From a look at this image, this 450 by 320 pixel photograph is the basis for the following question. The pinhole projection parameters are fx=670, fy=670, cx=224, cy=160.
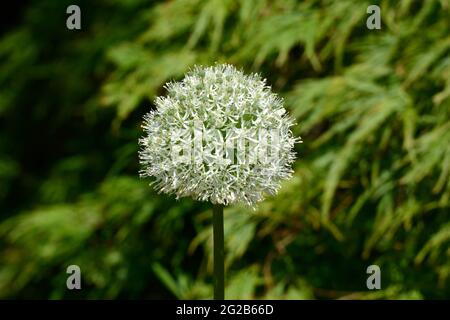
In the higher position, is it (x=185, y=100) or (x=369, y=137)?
(x=369, y=137)

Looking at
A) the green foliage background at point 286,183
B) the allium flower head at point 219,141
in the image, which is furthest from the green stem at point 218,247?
the green foliage background at point 286,183

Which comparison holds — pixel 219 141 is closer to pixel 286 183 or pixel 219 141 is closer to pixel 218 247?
pixel 218 247

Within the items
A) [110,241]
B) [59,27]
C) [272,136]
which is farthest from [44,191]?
[272,136]

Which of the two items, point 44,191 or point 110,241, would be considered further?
point 44,191

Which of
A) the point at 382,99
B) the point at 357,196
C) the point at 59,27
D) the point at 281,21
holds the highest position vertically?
the point at 59,27

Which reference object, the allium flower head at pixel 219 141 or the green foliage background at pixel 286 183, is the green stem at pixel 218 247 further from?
the green foliage background at pixel 286 183

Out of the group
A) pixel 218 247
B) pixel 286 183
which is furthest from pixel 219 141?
pixel 286 183

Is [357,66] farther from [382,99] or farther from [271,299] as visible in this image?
[271,299]
